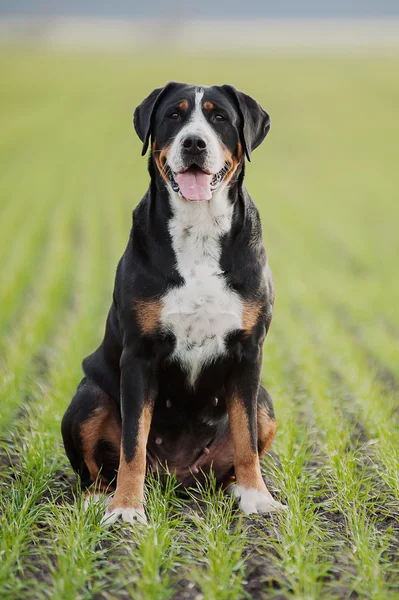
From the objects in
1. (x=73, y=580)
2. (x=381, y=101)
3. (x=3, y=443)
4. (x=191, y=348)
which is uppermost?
(x=381, y=101)

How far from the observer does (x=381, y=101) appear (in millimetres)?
38750

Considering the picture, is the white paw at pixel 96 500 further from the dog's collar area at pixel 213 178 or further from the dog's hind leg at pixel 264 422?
the dog's collar area at pixel 213 178

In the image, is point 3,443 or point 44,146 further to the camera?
point 44,146

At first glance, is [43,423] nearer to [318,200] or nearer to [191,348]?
[191,348]

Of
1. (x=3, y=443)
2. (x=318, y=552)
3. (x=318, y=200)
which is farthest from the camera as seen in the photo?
(x=318, y=200)

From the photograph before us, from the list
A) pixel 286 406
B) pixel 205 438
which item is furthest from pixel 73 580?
pixel 286 406

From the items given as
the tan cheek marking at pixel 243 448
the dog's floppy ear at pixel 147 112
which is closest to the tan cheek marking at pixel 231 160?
the dog's floppy ear at pixel 147 112

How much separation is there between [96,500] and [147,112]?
195 cm

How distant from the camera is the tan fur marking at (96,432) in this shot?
13.6 ft

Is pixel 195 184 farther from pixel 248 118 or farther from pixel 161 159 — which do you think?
pixel 248 118

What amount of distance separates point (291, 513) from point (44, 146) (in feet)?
104

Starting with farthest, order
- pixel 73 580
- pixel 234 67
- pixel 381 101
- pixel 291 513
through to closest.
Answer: pixel 234 67 → pixel 381 101 → pixel 291 513 → pixel 73 580

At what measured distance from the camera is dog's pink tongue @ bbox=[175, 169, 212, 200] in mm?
3920

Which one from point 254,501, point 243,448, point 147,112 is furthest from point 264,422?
point 147,112
